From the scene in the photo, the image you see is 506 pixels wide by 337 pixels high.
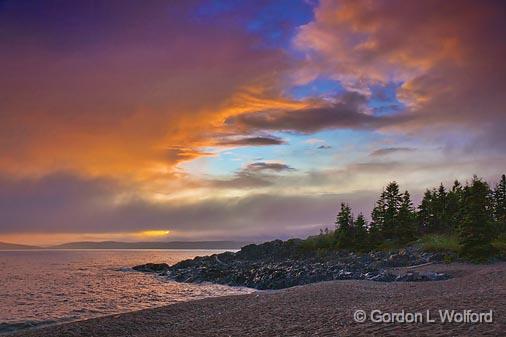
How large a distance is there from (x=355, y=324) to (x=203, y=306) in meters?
15.7

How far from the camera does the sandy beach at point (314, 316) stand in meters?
14.5

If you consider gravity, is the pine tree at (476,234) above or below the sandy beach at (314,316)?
above

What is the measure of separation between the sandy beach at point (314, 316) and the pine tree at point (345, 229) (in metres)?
46.8

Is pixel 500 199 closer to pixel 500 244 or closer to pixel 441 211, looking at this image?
pixel 441 211

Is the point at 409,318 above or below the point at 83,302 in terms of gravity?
above

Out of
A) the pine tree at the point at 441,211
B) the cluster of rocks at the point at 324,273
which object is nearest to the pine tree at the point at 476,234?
the cluster of rocks at the point at 324,273

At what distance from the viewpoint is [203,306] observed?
2942 cm

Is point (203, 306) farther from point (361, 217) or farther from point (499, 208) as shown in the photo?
point (499, 208)

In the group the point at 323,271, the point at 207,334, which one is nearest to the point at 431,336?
the point at 207,334

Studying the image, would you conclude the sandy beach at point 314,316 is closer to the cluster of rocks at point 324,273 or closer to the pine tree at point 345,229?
the cluster of rocks at point 324,273

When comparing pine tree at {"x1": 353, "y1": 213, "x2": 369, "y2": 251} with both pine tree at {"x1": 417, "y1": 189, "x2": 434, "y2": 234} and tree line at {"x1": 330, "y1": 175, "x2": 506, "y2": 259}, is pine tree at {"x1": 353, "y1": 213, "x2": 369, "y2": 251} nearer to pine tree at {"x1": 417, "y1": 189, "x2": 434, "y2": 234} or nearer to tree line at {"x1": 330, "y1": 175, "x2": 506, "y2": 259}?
tree line at {"x1": 330, "y1": 175, "x2": 506, "y2": 259}

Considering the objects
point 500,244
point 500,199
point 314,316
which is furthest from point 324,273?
point 500,199

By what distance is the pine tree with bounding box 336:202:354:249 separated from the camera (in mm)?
79375

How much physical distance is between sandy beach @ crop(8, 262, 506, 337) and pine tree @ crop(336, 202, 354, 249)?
46767mm
